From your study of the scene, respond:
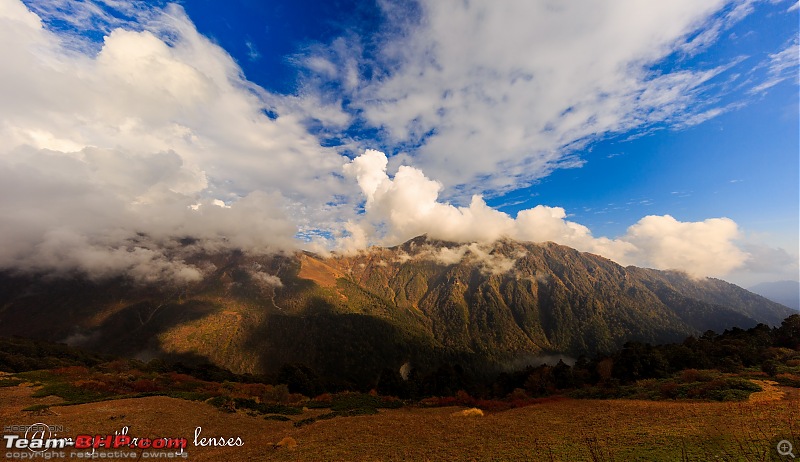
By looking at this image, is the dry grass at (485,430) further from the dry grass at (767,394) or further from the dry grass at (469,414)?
the dry grass at (469,414)

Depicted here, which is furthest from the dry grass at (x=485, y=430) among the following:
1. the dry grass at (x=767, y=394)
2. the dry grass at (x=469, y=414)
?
the dry grass at (x=469, y=414)

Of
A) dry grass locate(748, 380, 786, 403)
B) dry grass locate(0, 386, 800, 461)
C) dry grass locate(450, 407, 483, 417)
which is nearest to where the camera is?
dry grass locate(0, 386, 800, 461)

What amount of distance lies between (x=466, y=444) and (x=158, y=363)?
6290cm

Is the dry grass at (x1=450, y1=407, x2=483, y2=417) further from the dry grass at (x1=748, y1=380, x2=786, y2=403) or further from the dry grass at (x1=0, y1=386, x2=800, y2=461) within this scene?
the dry grass at (x1=748, y1=380, x2=786, y2=403)

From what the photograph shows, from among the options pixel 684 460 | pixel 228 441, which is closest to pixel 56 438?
pixel 228 441

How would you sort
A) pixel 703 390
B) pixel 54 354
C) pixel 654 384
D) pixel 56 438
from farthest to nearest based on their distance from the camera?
pixel 54 354 → pixel 654 384 → pixel 703 390 → pixel 56 438

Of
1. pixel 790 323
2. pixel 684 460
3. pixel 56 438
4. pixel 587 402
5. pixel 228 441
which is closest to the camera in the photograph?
pixel 684 460

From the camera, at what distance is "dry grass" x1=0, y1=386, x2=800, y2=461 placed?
12859 millimetres

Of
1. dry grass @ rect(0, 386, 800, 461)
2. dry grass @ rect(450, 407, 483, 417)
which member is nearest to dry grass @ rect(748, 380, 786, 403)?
dry grass @ rect(0, 386, 800, 461)

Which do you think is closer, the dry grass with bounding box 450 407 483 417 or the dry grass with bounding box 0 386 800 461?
the dry grass with bounding box 0 386 800 461

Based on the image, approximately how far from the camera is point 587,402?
2405 cm

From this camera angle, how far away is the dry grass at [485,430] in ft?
42.2

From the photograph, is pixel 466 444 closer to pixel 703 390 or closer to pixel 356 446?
pixel 356 446

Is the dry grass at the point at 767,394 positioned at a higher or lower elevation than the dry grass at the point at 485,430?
Result: lower
